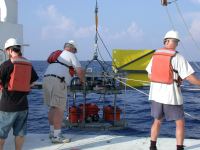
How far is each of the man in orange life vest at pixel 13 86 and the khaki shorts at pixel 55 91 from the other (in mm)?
1153

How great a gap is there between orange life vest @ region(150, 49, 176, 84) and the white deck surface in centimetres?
127

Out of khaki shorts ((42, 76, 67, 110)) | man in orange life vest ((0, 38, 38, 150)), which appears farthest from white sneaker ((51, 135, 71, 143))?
man in orange life vest ((0, 38, 38, 150))

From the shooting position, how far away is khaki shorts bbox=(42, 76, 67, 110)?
675 cm

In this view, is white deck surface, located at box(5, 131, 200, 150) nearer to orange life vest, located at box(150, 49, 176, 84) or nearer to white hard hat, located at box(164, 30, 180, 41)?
orange life vest, located at box(150, 49, 176, 84)

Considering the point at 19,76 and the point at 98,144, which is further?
the point at 98,144

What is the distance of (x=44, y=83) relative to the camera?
22.5 ft

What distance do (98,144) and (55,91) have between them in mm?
1115

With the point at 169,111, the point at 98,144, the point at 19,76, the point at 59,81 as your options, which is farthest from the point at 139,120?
the point at 19,76

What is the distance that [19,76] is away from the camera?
5477 mm

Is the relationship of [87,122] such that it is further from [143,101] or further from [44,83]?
[143,101]

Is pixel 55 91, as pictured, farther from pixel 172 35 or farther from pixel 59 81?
pixel 172 35

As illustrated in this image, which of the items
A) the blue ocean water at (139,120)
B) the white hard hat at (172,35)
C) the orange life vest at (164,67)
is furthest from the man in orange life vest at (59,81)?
the blue ocean water at (139,120)

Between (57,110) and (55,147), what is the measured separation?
0.59 metres

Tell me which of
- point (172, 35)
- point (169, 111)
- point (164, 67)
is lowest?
point (169, 111)
